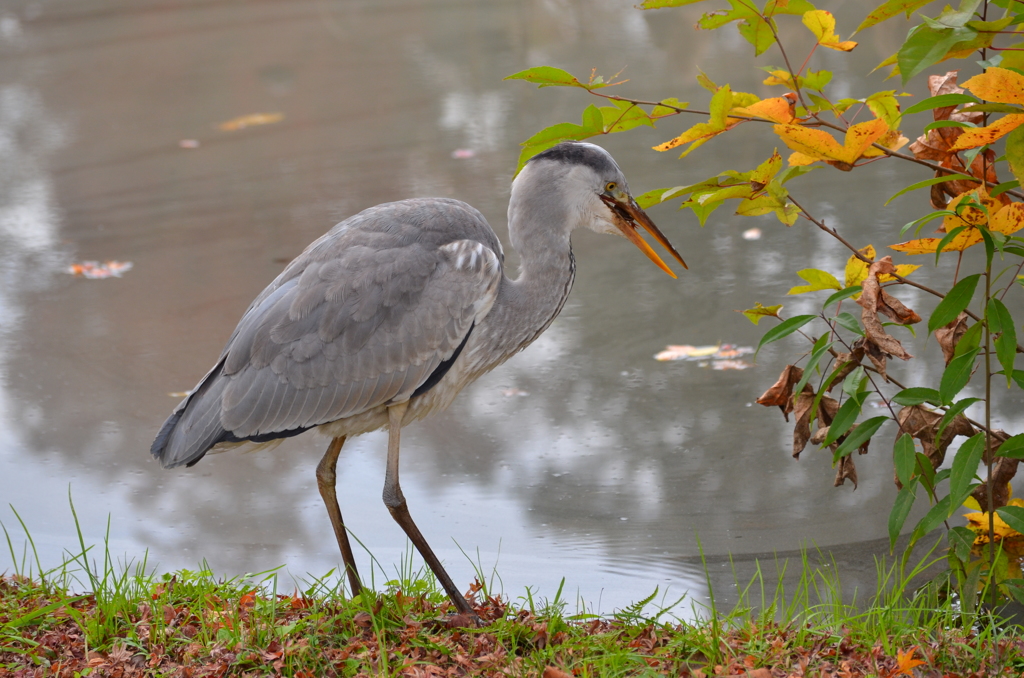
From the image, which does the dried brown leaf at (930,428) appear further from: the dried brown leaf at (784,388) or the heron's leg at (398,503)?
the heron's leg at (398,503)

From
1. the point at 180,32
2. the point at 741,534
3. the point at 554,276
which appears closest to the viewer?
the point at 554,276

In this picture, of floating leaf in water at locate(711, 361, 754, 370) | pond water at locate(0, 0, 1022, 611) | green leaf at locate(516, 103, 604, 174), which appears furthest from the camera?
floating leaf in water at locate(711, 361, 754, 370)

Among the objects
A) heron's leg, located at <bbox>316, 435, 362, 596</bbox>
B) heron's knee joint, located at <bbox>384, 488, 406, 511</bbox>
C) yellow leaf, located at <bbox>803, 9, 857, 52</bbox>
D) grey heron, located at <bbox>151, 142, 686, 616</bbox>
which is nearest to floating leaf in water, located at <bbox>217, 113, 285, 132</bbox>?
grey heron, located at <bbox>151, 142, 686, 616</bbox>

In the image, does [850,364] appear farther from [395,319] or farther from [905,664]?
[395,319]

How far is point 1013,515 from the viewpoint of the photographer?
245 centimetres

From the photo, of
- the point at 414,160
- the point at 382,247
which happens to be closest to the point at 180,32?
the point at 414,160

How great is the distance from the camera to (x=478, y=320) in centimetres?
298

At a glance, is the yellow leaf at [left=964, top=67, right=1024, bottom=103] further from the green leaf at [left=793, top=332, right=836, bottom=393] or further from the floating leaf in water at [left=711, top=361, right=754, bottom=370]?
the floating leaf in water at [left=711, top=361, right=754, bottom=370]

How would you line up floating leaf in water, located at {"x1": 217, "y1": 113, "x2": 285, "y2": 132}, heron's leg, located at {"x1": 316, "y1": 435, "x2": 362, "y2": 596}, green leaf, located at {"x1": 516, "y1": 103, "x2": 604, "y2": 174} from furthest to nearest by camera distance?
floating leaf in water, located at {"x1": 217, "y1": 113, "x2": 285, "y2": 132} < heron's leg, located at {"x1": 316, "y1": 435, "x2": 362, "y2": 596} < green leaf, located at {"x1": 516, "y1": 103, "x2": 604, "y2": 174}

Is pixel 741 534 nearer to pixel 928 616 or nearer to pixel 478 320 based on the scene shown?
pixel 928 616

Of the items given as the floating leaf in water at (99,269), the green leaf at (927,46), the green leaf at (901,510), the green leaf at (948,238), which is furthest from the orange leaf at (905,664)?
the floating leaf in water at (99,269)

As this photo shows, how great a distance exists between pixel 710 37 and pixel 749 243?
508cm

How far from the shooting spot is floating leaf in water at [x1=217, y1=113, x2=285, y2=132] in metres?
8.34

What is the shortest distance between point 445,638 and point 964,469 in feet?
4.56
